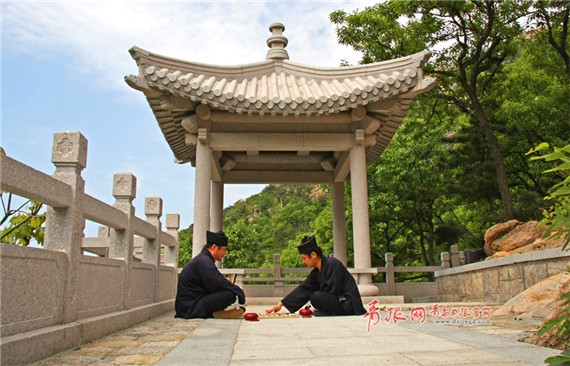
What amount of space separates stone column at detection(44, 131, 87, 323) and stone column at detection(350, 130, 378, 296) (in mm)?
5923

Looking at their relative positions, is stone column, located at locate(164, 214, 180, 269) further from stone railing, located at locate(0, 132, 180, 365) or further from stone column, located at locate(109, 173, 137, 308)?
stone column, located at locate(109, 173, 137, 308)

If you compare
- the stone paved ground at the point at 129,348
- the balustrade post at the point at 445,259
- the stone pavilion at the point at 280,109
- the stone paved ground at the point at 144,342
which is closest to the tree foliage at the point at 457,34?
the balustrade post at the point at 445,259

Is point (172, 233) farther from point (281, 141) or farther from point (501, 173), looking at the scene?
point (501, 173)

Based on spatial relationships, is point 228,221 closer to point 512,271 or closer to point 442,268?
point 442,268

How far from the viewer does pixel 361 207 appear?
365 inches

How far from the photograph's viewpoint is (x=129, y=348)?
379cm

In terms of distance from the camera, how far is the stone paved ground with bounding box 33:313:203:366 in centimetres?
321

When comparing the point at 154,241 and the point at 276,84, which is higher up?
the point at 276,84

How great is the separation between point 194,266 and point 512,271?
19.8ft

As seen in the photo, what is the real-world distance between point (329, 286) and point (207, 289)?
1682mm

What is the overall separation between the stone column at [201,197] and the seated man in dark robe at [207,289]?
2.52 meters

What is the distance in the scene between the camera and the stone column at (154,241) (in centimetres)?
762

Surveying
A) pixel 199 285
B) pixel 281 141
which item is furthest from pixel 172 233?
pixel 199 285

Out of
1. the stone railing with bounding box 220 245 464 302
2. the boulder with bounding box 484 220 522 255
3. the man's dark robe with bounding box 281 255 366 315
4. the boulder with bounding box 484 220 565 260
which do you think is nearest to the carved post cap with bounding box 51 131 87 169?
the man's dark robe with bounding box 281 255 366 315
